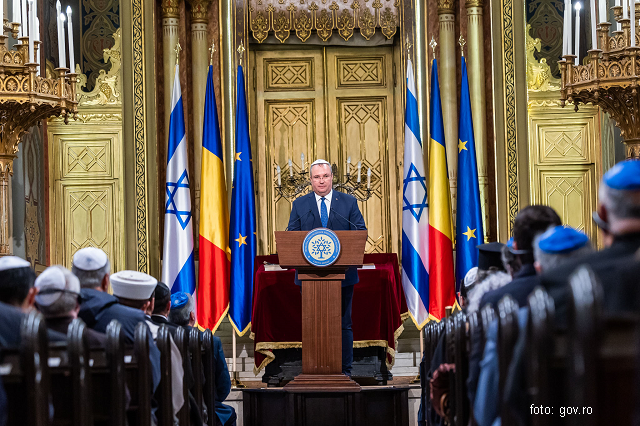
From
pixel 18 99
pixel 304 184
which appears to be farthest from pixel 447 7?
pixel 18 99

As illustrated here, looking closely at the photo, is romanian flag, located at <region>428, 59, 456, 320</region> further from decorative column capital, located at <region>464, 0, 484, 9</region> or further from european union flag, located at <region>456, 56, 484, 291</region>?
decorative column capital, located at <region>464, 0, 484, 9</region>

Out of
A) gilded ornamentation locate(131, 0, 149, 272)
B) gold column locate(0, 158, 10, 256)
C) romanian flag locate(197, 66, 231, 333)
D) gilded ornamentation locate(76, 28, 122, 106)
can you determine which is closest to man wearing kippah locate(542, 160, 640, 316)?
gold column locate(0, 158, 10, 256)

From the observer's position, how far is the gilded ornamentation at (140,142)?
883cm

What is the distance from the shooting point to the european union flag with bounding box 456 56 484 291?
8305mm

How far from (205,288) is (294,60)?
3.19 meters

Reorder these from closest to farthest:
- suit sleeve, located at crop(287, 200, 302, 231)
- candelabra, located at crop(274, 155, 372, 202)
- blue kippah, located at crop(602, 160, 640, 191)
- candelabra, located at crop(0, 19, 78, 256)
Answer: blue kippah, located at crop(602, 160, 640, 191) → candelabra, located at crop(0, 19, 78, 256) → suit sleeve, located at crop(287, 200, 302, 231) → candelabra, located at crop(274, 155, 372, 202)

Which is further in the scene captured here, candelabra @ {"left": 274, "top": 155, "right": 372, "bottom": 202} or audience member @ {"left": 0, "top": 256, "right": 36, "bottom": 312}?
candelabra @ {"left": 274, "top": 155, "right": 372, "bottom": 202}

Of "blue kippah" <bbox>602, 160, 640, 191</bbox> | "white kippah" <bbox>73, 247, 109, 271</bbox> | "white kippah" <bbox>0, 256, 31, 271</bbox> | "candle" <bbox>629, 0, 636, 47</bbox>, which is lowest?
"white kippah" <bbox>73, 247, 109, 271</bbox>

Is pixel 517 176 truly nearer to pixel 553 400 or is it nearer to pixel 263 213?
pixel 263 213

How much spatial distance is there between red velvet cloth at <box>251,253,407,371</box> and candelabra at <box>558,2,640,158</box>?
8.00 ft

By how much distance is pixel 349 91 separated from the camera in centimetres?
1004

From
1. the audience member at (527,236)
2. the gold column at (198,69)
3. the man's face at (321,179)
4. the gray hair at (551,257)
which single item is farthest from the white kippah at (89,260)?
the gold column at (198,69)

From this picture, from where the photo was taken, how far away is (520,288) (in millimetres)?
3145

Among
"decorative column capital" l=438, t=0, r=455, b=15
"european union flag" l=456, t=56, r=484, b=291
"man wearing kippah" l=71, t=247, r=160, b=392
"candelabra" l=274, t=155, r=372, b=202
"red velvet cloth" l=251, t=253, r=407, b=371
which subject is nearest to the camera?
"man wearing kippah" l=71, t=247, r=160, b=392
